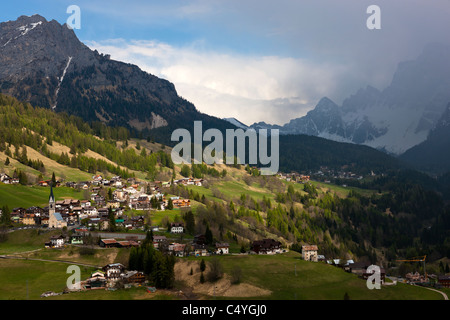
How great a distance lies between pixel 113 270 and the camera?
9225 cm

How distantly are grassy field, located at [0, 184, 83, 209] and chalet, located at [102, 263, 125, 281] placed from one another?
190 feet

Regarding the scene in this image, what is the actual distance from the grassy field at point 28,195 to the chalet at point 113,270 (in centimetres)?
5785

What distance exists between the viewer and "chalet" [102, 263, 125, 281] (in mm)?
90562

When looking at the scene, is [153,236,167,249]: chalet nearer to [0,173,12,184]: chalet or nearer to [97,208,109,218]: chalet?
[97,208,109,218]: chalet

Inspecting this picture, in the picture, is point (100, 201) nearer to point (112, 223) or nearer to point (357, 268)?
point (112, 223)

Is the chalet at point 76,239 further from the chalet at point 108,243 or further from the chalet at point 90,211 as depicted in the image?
the chalet at point 90,211

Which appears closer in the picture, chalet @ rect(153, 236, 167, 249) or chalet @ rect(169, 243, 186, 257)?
chalet @ rect(169, 243, 186, 257)

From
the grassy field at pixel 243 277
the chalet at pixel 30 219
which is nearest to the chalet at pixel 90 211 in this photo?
the chalet at pixel 30 219

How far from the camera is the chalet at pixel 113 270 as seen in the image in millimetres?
90562

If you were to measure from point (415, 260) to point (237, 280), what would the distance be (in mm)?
96636

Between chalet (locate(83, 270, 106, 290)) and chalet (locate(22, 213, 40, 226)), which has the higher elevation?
chalet (locate(22, 213, 40, 226))

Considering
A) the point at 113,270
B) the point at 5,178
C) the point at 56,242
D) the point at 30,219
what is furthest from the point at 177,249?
the point at 5,178

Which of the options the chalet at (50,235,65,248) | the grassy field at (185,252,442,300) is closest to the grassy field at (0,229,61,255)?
the chalet at (50,235,65,248)
